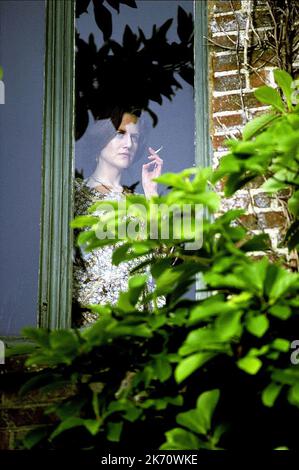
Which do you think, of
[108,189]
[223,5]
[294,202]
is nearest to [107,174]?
[108,189]

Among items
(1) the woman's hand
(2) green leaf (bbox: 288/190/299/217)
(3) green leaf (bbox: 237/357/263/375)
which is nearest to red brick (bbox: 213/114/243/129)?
(1) the woman's hand

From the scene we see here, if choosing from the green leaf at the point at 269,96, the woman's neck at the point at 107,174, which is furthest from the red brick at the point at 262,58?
the green leaf at the point at 269,96

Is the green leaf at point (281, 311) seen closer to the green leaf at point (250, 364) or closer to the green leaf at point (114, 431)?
the green leaf at point (250, 364)

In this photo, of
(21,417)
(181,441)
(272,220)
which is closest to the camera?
(181,441)

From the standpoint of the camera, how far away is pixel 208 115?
2.71 m

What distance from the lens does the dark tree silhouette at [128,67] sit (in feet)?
9.46

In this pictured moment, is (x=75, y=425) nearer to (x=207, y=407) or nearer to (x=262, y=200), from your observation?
(x=207, y=407)

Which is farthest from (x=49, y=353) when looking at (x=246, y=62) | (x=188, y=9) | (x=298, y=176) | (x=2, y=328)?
(x=188, y=9)

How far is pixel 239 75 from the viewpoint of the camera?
8.69 feet

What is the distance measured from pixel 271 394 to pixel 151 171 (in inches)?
59.5

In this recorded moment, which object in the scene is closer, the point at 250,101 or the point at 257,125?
the point at 257,125

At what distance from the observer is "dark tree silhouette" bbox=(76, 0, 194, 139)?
288 centimetres

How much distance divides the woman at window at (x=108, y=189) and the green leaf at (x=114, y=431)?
102cm
